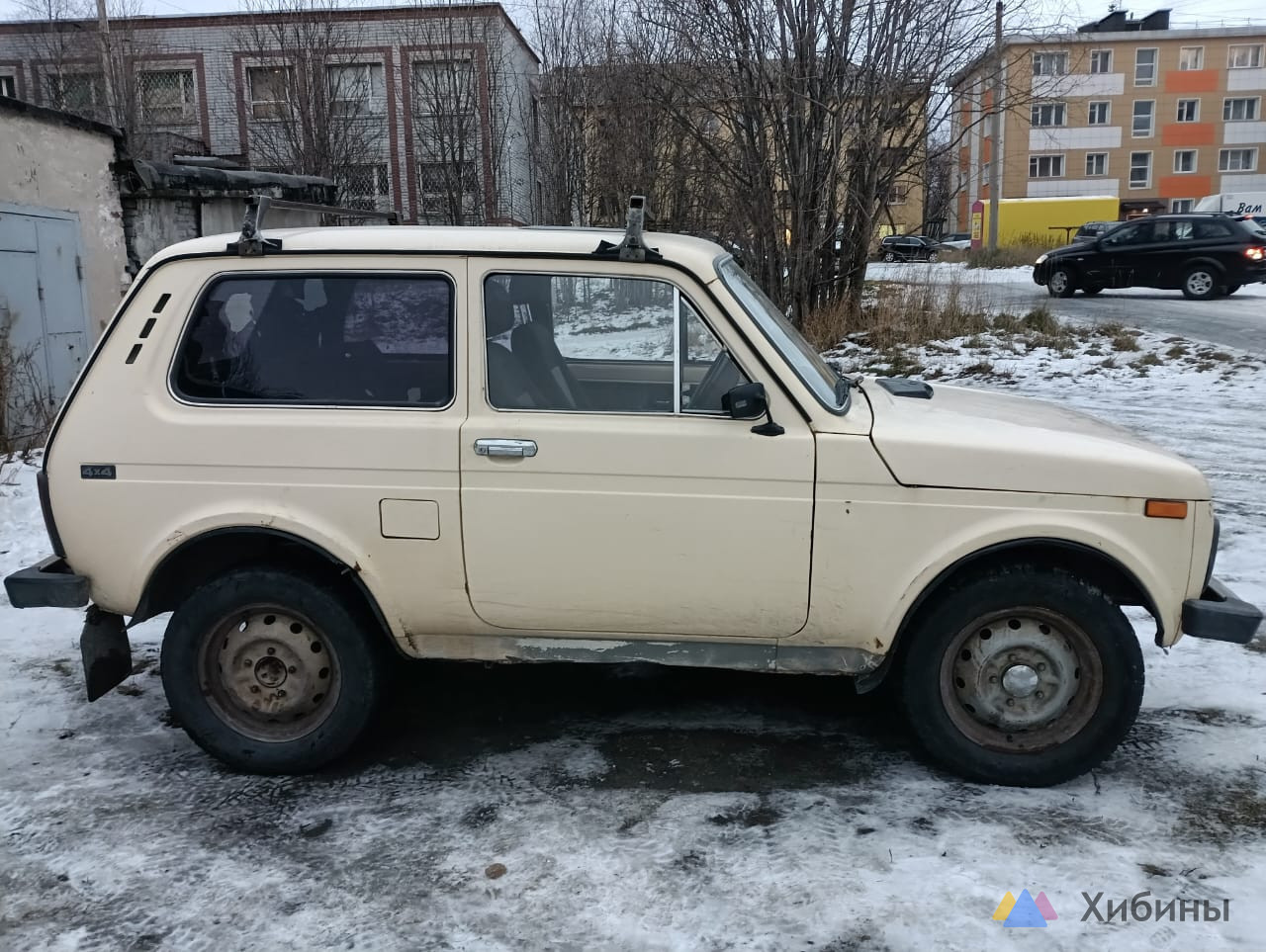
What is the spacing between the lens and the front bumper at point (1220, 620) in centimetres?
336

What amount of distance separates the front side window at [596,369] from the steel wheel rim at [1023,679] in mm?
1257

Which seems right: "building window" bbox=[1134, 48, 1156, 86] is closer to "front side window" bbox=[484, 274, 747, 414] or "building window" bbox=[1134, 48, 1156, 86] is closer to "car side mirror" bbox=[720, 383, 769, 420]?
"front side window" bbox=[484, 274, 747, 414]

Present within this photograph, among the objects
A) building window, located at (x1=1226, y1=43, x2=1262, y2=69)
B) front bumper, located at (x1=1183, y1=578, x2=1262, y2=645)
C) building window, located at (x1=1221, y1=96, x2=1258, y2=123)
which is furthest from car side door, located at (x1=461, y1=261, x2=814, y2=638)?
building window, located at (x1=1226, y1=43, x2=1262, y2=69)

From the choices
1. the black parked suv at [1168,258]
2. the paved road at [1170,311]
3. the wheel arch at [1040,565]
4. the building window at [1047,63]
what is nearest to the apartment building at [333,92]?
the building window at [1047,63]

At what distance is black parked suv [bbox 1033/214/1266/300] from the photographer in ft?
66.7

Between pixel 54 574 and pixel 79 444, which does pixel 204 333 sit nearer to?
pixel 79 444

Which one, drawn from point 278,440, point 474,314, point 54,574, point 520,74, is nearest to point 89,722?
point 54,574

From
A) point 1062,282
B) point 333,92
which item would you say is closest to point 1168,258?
point 1062,282

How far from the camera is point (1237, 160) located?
203ft

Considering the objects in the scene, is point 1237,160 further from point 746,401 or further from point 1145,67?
point 746,401

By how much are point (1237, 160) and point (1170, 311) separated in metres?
54.0

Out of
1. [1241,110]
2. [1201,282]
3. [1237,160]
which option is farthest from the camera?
[1237,160]

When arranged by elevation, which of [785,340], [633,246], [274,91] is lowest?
[785,340]

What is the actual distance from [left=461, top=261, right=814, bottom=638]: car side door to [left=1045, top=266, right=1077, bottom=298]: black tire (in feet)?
67.9
